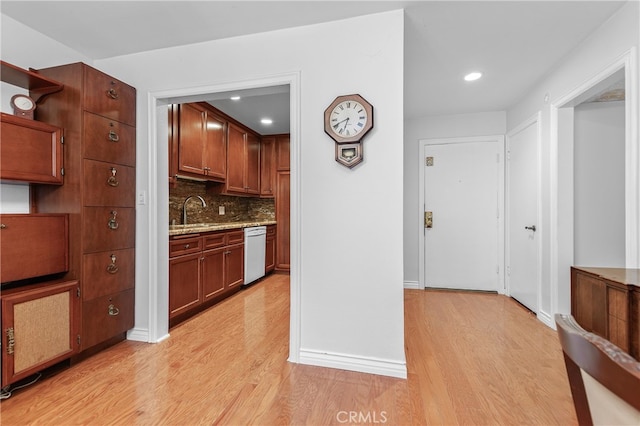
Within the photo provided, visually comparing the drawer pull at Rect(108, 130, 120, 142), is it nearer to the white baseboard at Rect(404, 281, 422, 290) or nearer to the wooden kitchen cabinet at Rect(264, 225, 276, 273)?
the wooden kitchen cabinet at Rect(264, 225, 276, 273)

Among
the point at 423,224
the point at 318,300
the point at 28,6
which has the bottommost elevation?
the point at 318,300

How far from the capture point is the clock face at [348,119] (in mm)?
1889

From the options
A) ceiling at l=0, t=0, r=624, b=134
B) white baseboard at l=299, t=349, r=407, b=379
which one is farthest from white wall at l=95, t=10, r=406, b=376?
ceiling at l=0, t=0, r=624, b=134

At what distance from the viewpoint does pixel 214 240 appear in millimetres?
3248

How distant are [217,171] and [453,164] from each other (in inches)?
126

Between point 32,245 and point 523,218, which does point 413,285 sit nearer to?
point 523,218

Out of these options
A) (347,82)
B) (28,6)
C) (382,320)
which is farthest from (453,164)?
(28,6)

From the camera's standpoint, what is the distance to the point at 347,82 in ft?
6.38

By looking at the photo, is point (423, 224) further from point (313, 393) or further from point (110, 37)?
point (110, 37)

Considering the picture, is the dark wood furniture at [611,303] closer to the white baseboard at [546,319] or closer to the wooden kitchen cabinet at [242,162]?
the white baseboard at [546,319]

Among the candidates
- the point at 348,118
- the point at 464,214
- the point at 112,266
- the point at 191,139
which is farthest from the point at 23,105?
the point at 464,214

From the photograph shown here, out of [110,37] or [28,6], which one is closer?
[28,6]

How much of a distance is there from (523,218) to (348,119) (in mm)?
2660

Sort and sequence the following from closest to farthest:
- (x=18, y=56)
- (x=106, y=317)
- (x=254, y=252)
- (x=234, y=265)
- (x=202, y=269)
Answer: (x=18, y=56), (x=106, y=317), (x=202, y=269), (x=234, y=265), (x=254, y=252)
